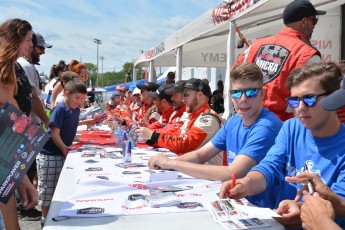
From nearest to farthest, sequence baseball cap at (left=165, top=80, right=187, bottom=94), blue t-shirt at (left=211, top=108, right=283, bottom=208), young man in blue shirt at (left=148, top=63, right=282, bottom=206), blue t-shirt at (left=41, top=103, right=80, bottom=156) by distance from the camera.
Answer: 1. blue t-shirt at (left=211, top=108, right=283, bottom=208)
2. young man in blue shirt at (left=148, top=63, right=282, bottom=206)
3. blue t-shirt at (left=41, top=103, right=80, bottom=156)
4. baseball cap at (left=165, top=80, right=187, bottom=94)

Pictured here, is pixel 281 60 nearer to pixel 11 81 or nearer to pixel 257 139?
pixel 257 139

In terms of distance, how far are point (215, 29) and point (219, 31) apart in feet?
2.57

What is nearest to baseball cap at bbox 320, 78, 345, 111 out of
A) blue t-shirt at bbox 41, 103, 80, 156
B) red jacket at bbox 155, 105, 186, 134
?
red jacket at bbox 155, 105, 186, 134

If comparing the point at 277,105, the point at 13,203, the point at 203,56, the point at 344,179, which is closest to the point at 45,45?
the point at 13,203

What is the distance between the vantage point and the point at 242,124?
2314 mm

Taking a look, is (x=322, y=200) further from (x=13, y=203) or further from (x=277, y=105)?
(x=13, y=203)

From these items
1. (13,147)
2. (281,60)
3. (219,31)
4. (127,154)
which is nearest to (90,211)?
(13,147)

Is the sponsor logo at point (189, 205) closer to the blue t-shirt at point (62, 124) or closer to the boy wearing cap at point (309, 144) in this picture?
the boy wearing cap at point (309, 144)

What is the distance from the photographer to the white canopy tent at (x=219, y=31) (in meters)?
3.80

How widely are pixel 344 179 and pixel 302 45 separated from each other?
1.36 m

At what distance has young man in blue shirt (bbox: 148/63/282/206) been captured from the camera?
2031 millimetres

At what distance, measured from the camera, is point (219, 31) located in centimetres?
643

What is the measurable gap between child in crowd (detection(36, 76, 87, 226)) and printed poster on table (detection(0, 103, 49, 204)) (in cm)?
196

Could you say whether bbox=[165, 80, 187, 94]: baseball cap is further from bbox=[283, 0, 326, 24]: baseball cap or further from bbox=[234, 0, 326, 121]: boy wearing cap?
bbox=[283, 0, 326, 24]: baseball cap
